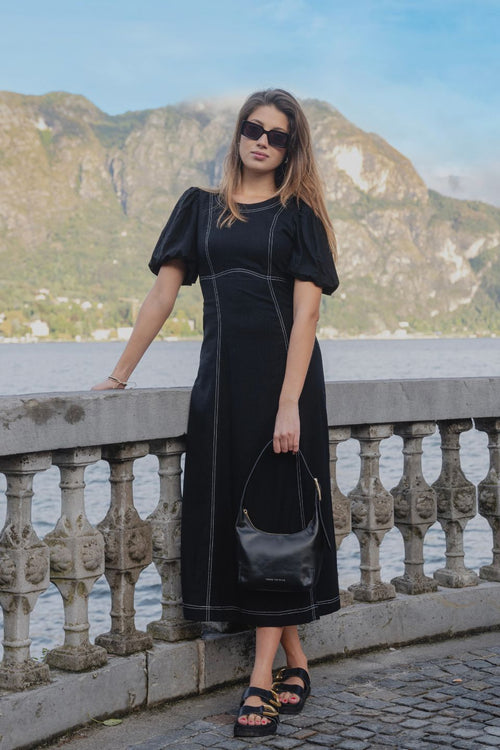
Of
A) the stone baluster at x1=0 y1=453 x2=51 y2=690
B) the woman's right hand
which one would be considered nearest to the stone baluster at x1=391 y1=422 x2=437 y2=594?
the woman's right hand

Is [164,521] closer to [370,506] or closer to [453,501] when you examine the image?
[370,506]

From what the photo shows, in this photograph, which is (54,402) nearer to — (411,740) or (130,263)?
(411,740)

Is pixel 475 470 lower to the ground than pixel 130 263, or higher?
lower

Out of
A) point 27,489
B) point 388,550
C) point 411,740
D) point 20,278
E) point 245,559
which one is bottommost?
point 388,550

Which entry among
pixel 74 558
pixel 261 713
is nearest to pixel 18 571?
pixel 74 558

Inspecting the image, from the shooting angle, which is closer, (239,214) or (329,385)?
(239,214)

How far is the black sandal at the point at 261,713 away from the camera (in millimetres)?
3512

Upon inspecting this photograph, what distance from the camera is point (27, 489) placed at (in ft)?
11.0

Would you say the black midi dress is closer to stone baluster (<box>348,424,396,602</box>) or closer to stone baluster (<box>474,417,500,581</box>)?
stone baluster (<box>348,424,396,602</box>)

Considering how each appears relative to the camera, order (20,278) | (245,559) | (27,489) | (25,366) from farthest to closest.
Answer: (20,278) → (25,366) → (245,559) → (27,489)

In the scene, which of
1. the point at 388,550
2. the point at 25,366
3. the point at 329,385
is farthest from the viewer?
the point at 25,366

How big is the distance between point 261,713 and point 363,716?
0.38 meters

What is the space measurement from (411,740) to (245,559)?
83 cm

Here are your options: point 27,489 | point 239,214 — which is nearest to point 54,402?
point 27,489
